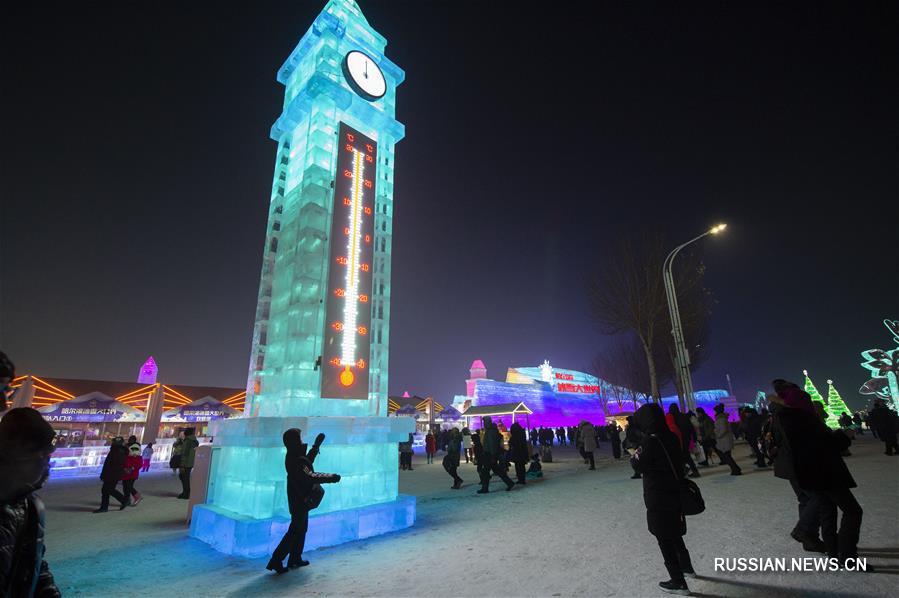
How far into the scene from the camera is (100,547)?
7.02 meters

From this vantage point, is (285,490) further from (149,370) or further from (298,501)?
(149,370)

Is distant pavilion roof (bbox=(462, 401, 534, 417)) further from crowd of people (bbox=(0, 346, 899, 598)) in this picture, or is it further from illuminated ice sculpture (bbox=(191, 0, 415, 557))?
crowd of people (bbox=(0, 346, 899, 598))

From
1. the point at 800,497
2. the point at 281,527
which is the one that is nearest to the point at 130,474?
the point at 281,527

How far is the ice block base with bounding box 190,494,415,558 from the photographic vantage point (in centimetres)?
614

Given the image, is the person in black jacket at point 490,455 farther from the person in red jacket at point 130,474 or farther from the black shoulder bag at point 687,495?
the person in red jacket at point 130,474

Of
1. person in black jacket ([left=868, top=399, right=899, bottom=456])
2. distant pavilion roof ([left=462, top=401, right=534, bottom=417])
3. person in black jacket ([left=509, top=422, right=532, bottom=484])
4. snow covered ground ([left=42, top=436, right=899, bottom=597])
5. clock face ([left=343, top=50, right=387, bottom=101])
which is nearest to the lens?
snow covered ground ([left=42, top=436, right=899, bottom=597])

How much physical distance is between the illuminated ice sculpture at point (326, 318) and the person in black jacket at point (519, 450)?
5.44m

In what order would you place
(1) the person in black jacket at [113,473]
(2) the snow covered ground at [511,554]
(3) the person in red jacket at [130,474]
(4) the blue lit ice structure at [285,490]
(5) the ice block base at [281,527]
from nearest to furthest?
(2) the snow covered ground at [511,554] < (5) the ice block base at [281,527] < (4) the blue lit ice structure at [285,490] < (1) the person in black jacket at [113,473] < (3) the person in red jacket at [130,474]

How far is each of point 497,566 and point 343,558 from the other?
2.23 m

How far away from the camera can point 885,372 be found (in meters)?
38.4

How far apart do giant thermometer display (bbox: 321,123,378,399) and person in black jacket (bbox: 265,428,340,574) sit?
181 centimetres

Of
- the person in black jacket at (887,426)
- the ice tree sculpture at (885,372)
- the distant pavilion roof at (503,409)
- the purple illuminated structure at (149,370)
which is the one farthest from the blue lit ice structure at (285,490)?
the purple illuminated structure at (149,370)

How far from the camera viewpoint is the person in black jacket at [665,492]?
13.6 ft

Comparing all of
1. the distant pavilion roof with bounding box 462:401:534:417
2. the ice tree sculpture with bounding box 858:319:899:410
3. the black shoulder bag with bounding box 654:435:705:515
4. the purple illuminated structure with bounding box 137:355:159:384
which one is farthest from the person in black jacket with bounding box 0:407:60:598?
the purple illuminated structure with bounding box 137:355:159:384
